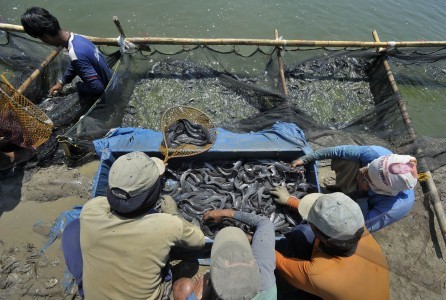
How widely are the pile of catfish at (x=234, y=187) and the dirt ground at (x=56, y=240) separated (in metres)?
1.07

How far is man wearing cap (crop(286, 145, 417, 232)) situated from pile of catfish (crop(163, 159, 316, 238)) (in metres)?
0.29

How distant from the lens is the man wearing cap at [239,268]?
6.79 ft

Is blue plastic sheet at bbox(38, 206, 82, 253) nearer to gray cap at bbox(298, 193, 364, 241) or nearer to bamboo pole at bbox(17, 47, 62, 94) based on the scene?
bamboo pole at bbox(17, 47, 62, 94)

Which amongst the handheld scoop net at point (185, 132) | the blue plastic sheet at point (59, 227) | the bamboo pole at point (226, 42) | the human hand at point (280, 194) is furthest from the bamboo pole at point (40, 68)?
the human hand at point (280, 194)

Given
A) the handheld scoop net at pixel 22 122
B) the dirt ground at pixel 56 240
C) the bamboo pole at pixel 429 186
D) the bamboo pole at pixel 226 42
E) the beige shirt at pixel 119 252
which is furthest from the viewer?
the bamboo pole at pixel 226 42

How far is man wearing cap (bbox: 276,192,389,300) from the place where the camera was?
2.61 metres

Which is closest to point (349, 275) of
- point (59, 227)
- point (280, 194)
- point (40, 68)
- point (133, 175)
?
point (280, 194)

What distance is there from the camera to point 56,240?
165 inches

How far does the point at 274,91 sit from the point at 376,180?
3370 millimetres

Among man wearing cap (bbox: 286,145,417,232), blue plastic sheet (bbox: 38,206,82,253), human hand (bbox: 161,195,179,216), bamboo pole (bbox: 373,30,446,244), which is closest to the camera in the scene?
man wearing cap (bbox: 286,145,417,232)

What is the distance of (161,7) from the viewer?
8789mm

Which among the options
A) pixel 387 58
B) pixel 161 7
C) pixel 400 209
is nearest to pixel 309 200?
pixel 400 209

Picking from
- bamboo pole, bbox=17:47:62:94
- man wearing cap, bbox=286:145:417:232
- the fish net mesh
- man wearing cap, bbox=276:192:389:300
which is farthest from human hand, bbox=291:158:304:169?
bamboo pole, bbox=17:47:62:94

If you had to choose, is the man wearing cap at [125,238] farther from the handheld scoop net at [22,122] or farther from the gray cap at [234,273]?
the handheld scoop net at [22,122]
